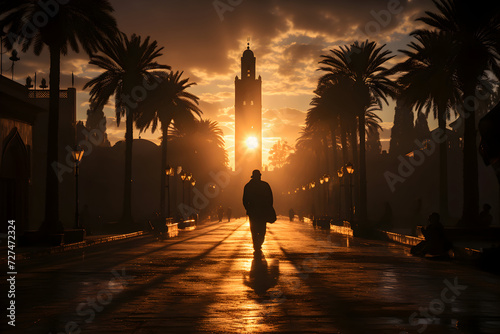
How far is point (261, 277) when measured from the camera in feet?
37.4

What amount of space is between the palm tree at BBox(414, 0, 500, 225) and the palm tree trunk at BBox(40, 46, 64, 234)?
15680mm

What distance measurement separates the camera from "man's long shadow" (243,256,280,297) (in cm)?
988

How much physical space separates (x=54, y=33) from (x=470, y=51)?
1647 centimetres

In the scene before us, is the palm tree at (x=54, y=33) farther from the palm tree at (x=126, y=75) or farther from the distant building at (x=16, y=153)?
the palm tree at (x=126, y=75)

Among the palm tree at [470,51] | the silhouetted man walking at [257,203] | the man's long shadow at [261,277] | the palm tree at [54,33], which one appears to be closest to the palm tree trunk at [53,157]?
the palm tree at [54,33]

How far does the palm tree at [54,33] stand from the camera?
23781mm

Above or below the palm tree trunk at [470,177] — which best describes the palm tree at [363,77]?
above

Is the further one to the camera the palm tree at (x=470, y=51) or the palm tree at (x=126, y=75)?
the palm tree at (x=126, y=75)

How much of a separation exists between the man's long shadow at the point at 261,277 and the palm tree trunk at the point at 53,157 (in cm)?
1170

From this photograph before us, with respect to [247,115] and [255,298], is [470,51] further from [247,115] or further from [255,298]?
[247,115]

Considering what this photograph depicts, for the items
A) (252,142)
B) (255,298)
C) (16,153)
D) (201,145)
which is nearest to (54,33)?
(16,153)

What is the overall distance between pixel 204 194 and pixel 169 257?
6643 centimetres

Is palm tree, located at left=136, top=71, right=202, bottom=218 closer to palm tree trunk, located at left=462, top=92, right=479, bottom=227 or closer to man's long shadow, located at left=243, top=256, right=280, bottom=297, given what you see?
palm tree trunk, located at left=462, top=92, right=479, bottom=227

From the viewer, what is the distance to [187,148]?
67938mm
